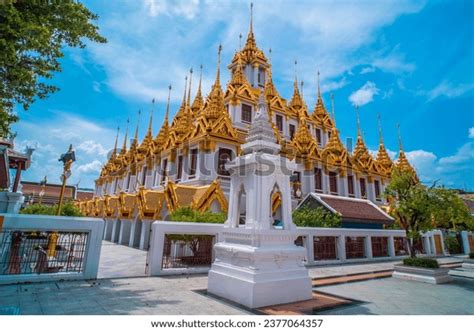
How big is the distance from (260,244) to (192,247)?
15.5 feet

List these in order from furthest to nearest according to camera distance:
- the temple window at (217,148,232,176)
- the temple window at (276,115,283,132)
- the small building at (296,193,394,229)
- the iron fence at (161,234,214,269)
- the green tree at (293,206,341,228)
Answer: the temple window at (276,115,283,132)
the temple window at (217,148,232,176)
the small building at (296,193,394,229)
the green tree at (293,206,341,228)
the iron fence at (161,234,214,269)

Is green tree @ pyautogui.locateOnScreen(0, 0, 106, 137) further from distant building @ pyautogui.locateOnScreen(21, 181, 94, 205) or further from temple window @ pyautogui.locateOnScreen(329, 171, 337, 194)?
distant building @ pyautogui.locateOnScreen(21, 181, 94, 205)

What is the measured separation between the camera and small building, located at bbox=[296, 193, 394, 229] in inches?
530

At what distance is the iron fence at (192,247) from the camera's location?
8.04 meters

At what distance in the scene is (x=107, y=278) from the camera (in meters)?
6.71

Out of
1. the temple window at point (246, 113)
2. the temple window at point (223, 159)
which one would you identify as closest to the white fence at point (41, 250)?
Result: the temple window at point (223, 159)

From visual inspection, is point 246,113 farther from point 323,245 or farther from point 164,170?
point 323,245

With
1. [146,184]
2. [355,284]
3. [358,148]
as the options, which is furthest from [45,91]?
[358,148]

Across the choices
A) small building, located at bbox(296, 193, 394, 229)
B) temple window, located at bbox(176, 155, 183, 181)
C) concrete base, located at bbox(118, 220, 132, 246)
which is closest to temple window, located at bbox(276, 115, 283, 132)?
small building, located at bbox(296, 193, 394, 229)

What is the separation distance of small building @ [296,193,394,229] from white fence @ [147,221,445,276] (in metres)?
0.97

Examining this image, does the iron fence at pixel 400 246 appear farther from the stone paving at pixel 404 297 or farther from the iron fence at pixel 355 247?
the stone paving at pixel 404 297

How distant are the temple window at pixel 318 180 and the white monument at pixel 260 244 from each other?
14.2 m

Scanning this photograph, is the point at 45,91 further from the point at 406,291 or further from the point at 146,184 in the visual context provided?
the point at 146,184

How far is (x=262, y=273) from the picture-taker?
4.77 m
